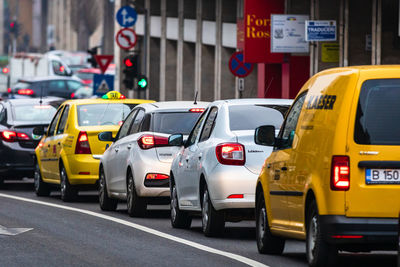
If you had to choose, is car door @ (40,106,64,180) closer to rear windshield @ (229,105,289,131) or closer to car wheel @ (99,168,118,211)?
car wheel @ (99,168,118,211)

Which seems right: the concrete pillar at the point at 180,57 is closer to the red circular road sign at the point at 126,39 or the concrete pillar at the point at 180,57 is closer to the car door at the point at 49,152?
the red circular road sign at the point at 126,39

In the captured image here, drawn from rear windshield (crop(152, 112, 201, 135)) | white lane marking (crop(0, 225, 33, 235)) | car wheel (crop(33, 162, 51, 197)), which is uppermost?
rear windshield (crop(152, 112, 201, 135))

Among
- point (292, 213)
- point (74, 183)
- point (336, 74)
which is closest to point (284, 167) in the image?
point (292, 213)

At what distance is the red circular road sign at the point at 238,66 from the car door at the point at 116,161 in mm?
13143

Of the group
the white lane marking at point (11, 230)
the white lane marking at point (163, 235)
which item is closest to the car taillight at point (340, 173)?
the white lane marking at point (163, 235)

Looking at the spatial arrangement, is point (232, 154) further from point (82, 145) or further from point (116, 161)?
point (82, 145)

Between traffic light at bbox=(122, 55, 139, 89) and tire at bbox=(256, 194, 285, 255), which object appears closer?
tire at bbox=(256, 194, 285, 255)

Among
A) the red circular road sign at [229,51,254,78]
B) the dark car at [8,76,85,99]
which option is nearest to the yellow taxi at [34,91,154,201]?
the red circular road sign at [229,51,254,78]

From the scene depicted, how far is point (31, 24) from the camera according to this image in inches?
6850

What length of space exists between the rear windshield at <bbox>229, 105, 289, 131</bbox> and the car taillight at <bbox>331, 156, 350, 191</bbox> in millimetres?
4008

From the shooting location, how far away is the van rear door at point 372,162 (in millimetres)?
10406

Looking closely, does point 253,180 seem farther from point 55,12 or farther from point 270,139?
point 55,12

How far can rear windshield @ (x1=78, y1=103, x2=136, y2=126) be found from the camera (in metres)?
20.7

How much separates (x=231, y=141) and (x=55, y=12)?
126m
